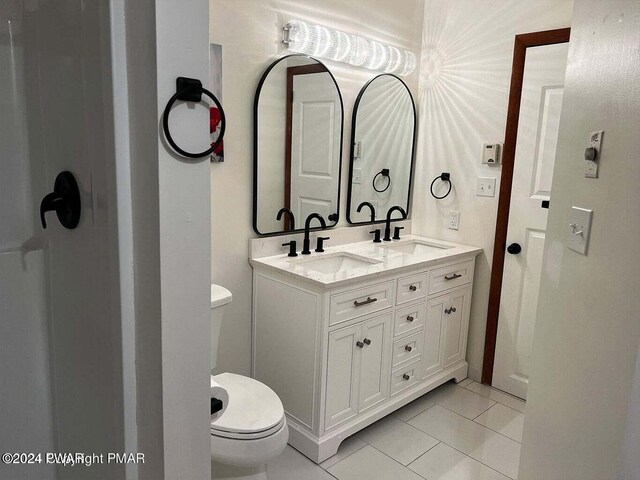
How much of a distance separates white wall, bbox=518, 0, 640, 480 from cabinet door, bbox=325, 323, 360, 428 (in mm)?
864

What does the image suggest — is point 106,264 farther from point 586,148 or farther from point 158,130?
point 586,148

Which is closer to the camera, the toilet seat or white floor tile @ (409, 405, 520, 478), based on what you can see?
the toilet seat

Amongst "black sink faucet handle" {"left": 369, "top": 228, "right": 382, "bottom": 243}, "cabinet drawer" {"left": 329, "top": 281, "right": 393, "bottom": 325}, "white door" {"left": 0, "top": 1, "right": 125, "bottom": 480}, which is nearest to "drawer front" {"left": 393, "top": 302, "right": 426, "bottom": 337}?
"cabinet drawer" {"left": 329, "top": 281, "right": 393, "bottom": 325}

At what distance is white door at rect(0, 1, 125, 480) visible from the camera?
2.85ft

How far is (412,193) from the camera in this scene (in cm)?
324

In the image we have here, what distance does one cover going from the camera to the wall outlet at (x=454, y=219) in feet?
9.95

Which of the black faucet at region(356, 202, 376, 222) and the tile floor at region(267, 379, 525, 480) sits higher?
the black faucet at region(356, 202, 376, 222)

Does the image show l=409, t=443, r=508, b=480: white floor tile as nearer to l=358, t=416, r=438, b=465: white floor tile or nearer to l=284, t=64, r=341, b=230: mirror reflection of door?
l=358, t=416, r=438, b=465: white floor tile

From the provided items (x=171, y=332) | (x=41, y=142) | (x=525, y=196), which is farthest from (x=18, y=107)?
(x=525, y=196)

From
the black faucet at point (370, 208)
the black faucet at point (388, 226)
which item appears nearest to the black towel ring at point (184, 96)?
the black faucet at point (370, 208)

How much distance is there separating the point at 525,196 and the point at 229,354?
192cm

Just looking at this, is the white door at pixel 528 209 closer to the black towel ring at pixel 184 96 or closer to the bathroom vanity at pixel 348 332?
the bathroom vanity at pixel 348 332

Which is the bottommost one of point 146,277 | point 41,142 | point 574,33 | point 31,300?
point 31,300

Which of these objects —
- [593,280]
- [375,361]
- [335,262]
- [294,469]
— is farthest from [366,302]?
[593,280]
